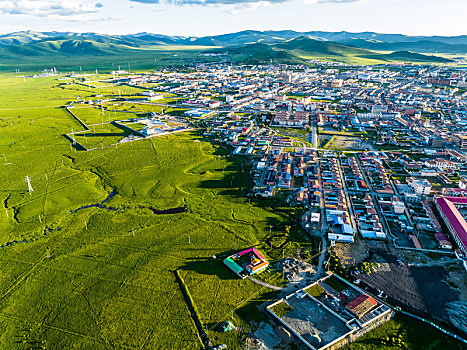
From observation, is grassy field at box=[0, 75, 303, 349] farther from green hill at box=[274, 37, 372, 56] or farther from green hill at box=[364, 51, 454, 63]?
green hill at box=[274, 37, 372, 56]

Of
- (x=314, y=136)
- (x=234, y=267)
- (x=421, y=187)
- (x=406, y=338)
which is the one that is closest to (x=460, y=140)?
(x=314, y=136)

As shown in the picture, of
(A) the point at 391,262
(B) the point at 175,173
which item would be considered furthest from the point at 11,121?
(A) the point at 391,262

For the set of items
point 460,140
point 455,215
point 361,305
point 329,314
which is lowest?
point 329,314

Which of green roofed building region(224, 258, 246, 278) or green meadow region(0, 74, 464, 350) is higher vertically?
green roofed building region(224, 258, 246, 278)

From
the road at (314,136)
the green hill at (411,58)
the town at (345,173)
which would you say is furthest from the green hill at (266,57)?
the road at (314,136)

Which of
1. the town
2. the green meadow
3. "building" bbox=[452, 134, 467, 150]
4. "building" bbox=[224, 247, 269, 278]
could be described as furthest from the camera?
"building" bbox=[452, 134, 467, 150]

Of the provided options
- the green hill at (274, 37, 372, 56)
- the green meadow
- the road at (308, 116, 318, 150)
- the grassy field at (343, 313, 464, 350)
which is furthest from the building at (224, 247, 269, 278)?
the green hill at (274, 37, 372, 56)

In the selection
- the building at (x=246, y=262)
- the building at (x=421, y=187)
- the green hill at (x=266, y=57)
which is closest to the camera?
the building at (x=246, y=262)

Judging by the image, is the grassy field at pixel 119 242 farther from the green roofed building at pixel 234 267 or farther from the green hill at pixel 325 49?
the green hill at pixel 325 49

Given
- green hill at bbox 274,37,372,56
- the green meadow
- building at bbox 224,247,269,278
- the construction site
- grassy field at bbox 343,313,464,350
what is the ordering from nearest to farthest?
grassy field at bbox 343,313,464,350
the construction site
the green meadow
building at bbox 224,247,269,278
green hill at bbox 274,37,372,56

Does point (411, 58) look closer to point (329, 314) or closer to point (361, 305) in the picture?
point (361, 305)

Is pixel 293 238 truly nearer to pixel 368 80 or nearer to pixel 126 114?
pixel 126 114
